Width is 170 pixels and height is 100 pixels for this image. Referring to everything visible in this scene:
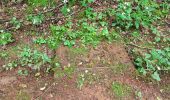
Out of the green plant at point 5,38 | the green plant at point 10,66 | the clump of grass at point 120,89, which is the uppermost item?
the green plant at point 5,38

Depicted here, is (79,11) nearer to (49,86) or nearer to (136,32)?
(136,32)

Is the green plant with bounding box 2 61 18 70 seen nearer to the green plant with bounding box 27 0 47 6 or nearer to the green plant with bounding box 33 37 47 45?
the green plant with bounding box 33 37 47 45

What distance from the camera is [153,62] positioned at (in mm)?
3924

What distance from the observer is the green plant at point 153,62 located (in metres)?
3.85

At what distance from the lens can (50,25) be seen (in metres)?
4.49

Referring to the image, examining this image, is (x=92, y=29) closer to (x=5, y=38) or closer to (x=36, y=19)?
(x=36, y=19)

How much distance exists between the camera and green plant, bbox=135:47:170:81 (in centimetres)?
385

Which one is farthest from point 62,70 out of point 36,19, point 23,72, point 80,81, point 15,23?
point 15,23

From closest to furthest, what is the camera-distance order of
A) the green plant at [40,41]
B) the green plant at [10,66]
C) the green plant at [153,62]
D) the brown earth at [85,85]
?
the brown earth at [85,85] → the green plant at [153,62] → the green plant at [10,66] → the green plant at [40,41]

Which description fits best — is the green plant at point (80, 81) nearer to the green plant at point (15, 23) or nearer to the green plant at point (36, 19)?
the green plant at point (36, 19)

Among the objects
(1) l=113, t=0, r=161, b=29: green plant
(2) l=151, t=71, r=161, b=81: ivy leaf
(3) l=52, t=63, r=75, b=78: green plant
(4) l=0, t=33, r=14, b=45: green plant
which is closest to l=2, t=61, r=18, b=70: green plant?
(4) l=0, t=33, r=14, b=45: green plant

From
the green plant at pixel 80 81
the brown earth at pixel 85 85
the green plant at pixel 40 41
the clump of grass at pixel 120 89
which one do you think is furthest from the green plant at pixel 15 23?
the clump of grass at pixel 120 89

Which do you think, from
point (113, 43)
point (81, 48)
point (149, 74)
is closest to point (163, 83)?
point (149, 74)

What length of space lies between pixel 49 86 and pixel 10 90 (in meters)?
0.46
